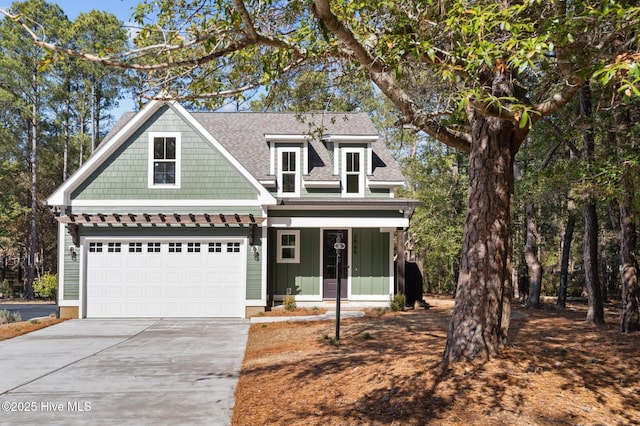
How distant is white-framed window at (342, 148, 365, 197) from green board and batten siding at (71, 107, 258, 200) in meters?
3.65

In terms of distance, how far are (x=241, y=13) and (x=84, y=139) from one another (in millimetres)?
28174

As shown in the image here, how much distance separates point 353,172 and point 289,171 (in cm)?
225

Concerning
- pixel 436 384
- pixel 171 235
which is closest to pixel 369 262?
pixel 171 235

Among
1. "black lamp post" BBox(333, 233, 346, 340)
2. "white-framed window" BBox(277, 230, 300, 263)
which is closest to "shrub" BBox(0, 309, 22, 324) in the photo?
"white-framed window" BBox(277, 230, 300, 263)

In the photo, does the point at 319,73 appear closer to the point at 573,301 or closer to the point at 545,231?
the point at 573,301

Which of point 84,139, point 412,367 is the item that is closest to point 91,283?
point 412,367

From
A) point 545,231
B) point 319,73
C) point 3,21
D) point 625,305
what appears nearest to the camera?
point 319,73

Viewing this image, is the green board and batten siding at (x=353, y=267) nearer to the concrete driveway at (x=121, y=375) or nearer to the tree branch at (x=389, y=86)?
the concrete driveway at (x=121, y=375)

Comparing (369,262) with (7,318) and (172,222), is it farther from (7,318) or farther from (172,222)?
(7,318)

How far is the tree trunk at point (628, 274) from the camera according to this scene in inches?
420

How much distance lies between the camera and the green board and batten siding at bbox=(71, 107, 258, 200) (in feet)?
49.9

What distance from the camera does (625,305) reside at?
1095 cm

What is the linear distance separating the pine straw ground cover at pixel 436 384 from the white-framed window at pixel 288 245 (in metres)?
7.18

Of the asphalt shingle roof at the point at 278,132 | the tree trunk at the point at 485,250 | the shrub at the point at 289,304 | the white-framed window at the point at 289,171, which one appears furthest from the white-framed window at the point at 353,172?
the tree trunk at the point at 485,250
